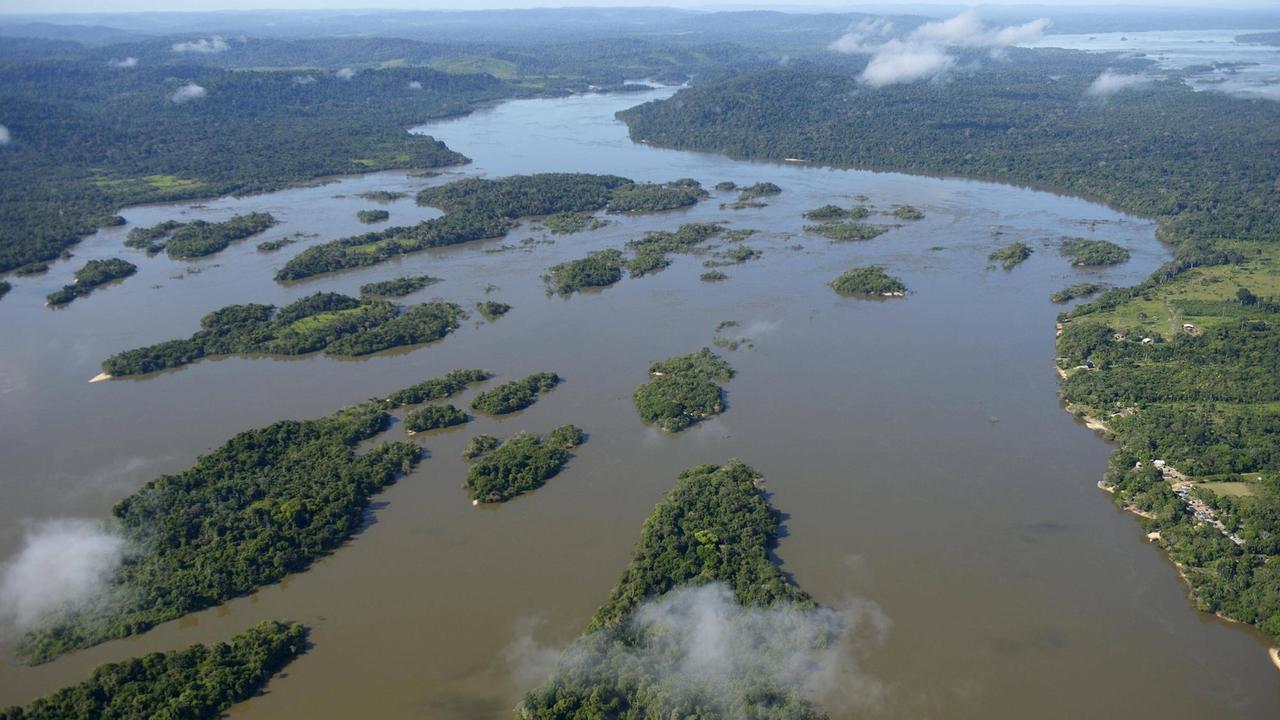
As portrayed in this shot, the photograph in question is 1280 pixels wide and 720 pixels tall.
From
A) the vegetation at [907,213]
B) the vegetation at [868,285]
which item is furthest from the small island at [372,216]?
the vegetation at [907,213]

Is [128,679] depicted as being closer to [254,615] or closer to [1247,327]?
[254,615]

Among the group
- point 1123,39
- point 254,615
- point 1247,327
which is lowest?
point 254,615

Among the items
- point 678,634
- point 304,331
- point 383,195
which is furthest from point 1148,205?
point 678,634

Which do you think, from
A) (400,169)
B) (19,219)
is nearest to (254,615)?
(19,219)

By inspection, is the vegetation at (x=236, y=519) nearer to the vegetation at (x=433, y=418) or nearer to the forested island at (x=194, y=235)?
the vegetation at (x=433, y=418)

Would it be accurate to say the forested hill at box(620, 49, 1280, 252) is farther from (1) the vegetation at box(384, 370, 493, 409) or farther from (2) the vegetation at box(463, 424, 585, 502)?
(1) the vegetation at box(384, 370, 493, 409)

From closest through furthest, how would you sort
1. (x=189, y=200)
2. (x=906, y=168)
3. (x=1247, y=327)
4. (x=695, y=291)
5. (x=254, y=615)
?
(x=254, y=615)
(x=1247, y=327)
(x=695, y=291)
(x=189, y=200)
(x=906, y=168)
